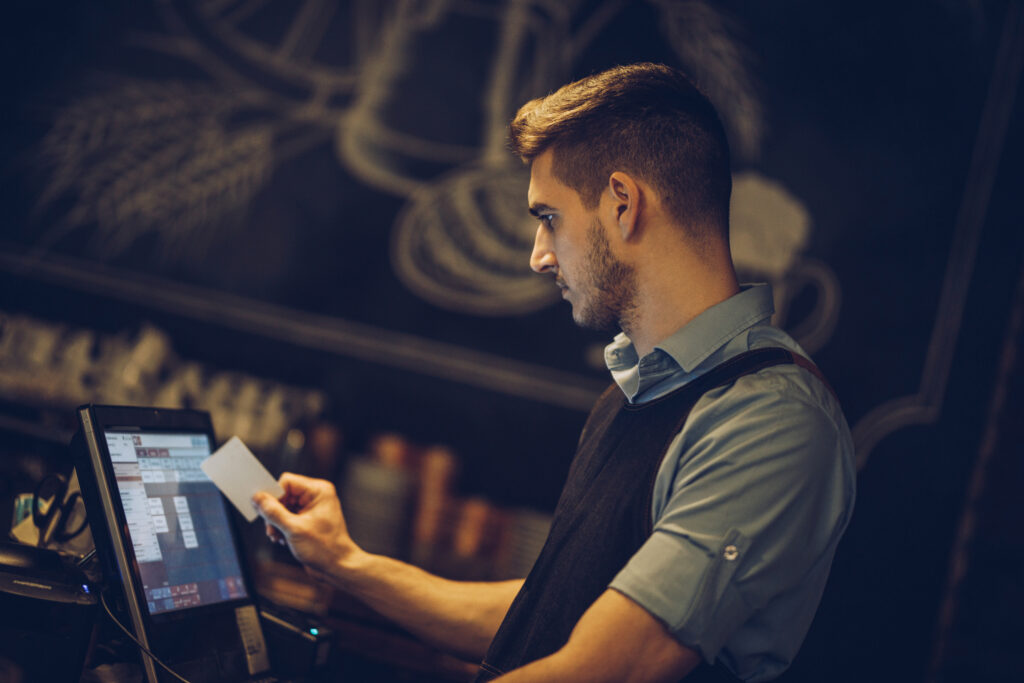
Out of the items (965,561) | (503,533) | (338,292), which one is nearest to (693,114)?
(503,533)


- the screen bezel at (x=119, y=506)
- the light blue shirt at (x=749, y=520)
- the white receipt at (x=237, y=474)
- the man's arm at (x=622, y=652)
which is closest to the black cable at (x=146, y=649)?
the screen bezel at (x=119, y=506)

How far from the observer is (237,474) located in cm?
146

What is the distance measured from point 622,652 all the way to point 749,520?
8.9 inches

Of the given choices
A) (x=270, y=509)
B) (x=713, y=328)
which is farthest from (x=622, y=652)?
(x=270, y=509)

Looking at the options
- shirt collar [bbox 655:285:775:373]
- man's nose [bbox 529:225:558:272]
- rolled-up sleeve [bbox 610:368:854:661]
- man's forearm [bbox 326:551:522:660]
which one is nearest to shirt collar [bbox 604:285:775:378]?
shirt collar [bbox 655:285:775:373]

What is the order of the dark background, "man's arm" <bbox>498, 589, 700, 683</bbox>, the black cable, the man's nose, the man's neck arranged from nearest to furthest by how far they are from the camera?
"man's arm" <bbox>498, 589, 700, 683</bbox> → the black cable → the man's neck → the man's nose → the dark background

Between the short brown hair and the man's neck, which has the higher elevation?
the short brown hair

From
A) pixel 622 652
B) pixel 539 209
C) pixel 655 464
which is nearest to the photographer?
pixel 622 652

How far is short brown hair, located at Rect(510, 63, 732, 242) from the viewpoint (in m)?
1.30

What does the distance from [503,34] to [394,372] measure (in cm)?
139

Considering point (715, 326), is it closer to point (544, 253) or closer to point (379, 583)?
point (544, 253)

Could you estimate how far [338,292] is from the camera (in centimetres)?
318

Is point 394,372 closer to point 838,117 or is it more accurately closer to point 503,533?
point 503,533

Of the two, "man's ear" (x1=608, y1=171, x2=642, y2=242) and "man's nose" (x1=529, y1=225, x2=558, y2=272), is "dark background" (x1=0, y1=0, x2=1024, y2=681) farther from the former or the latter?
"man's ear" (x1=608, y1=171, x2=642, y2=242)
